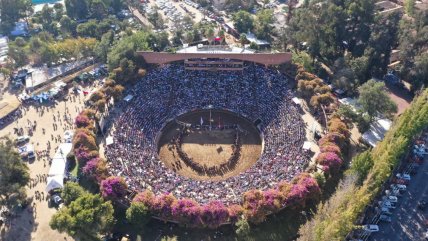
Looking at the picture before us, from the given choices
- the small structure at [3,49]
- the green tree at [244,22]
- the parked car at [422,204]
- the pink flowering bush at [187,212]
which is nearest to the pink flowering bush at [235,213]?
the pink flowering bush at [187,212]

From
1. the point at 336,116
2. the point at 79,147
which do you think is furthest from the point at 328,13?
the point at 79,147

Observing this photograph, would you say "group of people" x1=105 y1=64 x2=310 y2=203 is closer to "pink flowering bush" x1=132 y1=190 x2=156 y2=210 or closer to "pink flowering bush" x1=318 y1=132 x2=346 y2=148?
"pink flowering bush" x1=132 y1=190 x2=156 y2=210

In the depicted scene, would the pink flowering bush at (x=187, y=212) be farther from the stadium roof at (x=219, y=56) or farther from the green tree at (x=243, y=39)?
the green tree at (x=243, y=39)

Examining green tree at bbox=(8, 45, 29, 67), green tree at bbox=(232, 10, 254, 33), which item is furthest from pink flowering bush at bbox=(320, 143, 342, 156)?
green tree at bbox=(8, 45, 29, 67)

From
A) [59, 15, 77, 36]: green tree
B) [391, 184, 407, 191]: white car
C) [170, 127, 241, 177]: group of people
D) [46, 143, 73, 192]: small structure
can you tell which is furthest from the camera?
[59, 15, 77, 36]: green tree

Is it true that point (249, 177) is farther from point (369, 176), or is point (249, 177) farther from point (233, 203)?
point (369, 176)
